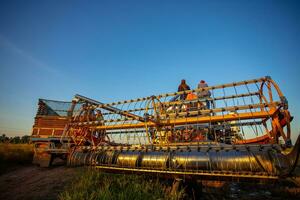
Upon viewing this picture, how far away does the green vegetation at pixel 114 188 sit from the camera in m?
3.40

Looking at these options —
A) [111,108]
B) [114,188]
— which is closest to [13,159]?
[111,108]

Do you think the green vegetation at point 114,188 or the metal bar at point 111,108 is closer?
the green vegetation at point 114,188

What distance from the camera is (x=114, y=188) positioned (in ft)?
13.1

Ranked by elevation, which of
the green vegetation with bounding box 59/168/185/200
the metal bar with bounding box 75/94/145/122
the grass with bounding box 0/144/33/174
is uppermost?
the metal bar with bounding box 75/94/145/122

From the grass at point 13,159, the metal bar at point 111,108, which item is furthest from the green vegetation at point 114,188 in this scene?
the grass at point 13,159

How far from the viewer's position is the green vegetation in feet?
11.1

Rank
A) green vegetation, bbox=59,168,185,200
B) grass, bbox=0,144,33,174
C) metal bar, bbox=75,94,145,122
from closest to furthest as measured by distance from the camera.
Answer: green vegetation, bbox=59,168,185,200 < metal bar, bbox=75,94,145,122 < grass, bbox=0,144,33,174

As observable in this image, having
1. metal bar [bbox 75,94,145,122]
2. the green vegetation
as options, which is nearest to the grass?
metal bar [bbox 75,94,145,122]

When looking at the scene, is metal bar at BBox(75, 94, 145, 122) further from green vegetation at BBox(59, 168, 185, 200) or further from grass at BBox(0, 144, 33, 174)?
grass at BBox(0, 144, 33, 174)

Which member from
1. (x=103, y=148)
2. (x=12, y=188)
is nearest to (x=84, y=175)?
(x=103, y=148)

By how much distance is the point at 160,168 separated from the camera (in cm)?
316

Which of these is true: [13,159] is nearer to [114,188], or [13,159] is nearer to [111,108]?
[111,108]

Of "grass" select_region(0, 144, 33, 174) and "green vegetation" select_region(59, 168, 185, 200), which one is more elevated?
"green vegetation" select_region(59, 168, 185, 200)

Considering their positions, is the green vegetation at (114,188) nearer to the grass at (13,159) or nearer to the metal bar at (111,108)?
the metal bar at (111,108)
